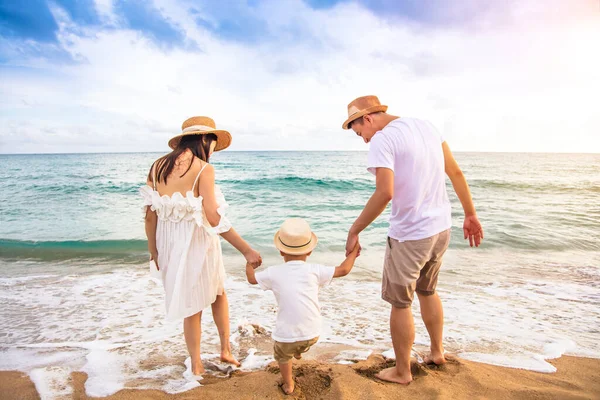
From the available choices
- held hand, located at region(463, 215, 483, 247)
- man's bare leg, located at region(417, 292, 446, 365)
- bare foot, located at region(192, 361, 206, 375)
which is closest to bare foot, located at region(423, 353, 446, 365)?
man's bare leg, located at region(417, 292, 446, 365)

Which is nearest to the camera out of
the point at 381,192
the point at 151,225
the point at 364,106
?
the point at 381,192

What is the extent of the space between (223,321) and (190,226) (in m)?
0.94

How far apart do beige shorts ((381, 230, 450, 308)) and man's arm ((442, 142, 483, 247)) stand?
0.43 m

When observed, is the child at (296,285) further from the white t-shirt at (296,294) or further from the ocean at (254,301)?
the ocean at (254,301)

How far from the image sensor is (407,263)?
2.48 meters

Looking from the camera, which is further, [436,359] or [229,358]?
[229,358]

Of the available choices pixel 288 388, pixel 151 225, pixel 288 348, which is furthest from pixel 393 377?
pixel 151 225

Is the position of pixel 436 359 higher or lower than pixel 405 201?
lower

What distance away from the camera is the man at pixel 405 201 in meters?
2.35

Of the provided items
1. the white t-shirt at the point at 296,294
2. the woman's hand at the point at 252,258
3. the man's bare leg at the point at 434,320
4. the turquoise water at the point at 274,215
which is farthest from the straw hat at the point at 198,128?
the turquoise water at the point at 274,215

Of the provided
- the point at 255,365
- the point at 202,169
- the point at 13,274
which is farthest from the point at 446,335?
the point at 13,274

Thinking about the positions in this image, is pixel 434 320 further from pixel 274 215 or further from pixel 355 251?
pixel 274 215

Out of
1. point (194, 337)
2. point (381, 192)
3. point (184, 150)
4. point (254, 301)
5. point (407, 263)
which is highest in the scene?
point (184, 150)

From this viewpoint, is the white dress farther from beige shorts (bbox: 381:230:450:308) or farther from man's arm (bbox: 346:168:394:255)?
→ beige shorts (bbox: 381:230:450:308)
